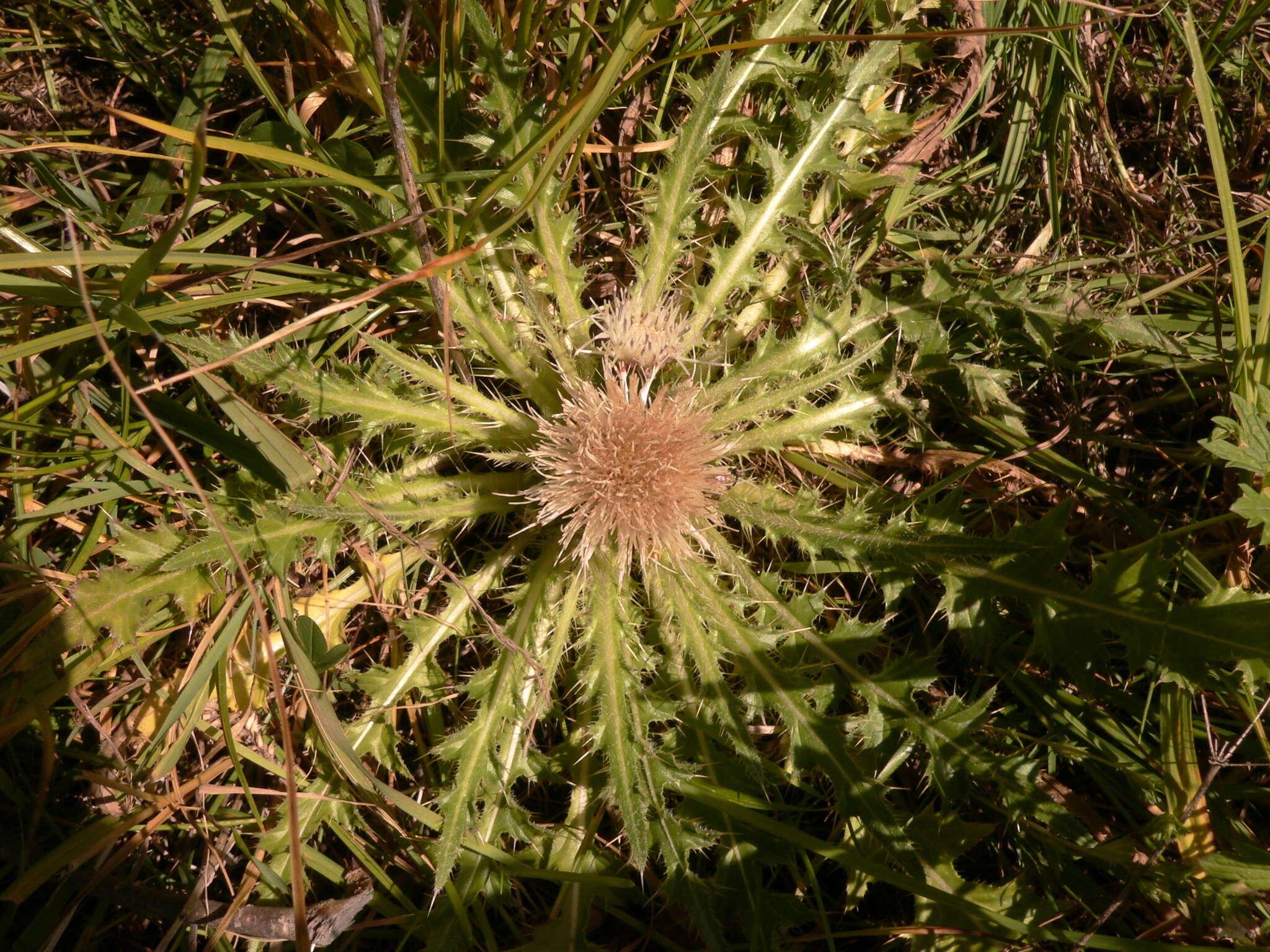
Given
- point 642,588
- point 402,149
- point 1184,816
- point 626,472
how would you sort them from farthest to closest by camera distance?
point 642,588, point 1184,816, point 626,472, point 402,149

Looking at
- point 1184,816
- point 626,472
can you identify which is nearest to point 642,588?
point 626,472

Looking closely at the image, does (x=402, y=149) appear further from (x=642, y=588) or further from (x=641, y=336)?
(x=642, y=588)

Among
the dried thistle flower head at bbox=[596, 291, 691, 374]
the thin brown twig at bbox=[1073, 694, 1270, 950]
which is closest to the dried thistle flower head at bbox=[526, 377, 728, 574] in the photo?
the dried thistle flower head at bbox=[596, 291, 691, 374]

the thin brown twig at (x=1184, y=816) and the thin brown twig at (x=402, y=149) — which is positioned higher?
the thin brown twig at (x=402, y=149)

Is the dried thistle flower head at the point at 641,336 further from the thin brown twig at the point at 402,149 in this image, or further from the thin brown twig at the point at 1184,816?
the thin brown twig at the point at 1184,816

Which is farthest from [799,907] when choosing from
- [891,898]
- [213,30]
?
[213,30]

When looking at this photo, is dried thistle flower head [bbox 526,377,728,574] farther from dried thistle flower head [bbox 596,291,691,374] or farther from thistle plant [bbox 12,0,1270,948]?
dried thistle flower head [bbox 596,291,691,374]

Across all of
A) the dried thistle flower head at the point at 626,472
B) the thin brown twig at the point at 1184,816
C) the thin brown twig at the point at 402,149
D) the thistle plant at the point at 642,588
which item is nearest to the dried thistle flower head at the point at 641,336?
the thistle plant at the point at 642,588
